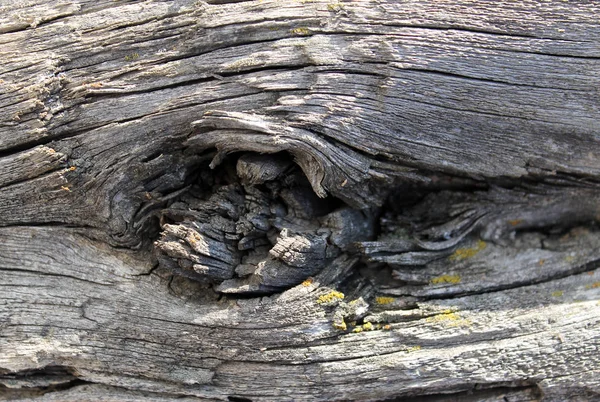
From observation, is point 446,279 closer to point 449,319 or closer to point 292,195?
point 449,319

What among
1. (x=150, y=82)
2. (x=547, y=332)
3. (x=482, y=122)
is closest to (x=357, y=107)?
(x=482, y=122)

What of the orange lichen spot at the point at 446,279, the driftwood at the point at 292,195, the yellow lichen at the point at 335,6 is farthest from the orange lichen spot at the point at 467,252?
the yellow lichen at the point at 335,6

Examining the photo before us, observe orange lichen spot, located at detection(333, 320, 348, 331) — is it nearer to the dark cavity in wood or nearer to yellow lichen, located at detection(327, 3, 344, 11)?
the dark cavity in wood

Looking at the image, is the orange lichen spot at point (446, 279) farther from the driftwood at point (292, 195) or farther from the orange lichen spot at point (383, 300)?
the orange lichen spot at point (383, 300)

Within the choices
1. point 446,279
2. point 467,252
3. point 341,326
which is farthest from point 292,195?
point 467,252

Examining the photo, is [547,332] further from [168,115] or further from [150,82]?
[150,82]

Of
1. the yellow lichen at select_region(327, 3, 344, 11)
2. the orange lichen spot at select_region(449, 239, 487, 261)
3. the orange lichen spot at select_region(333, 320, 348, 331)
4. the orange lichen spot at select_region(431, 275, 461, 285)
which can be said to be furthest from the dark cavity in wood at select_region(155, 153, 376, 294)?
the yellow lichen at select_region(327, 3, 344, 11)
